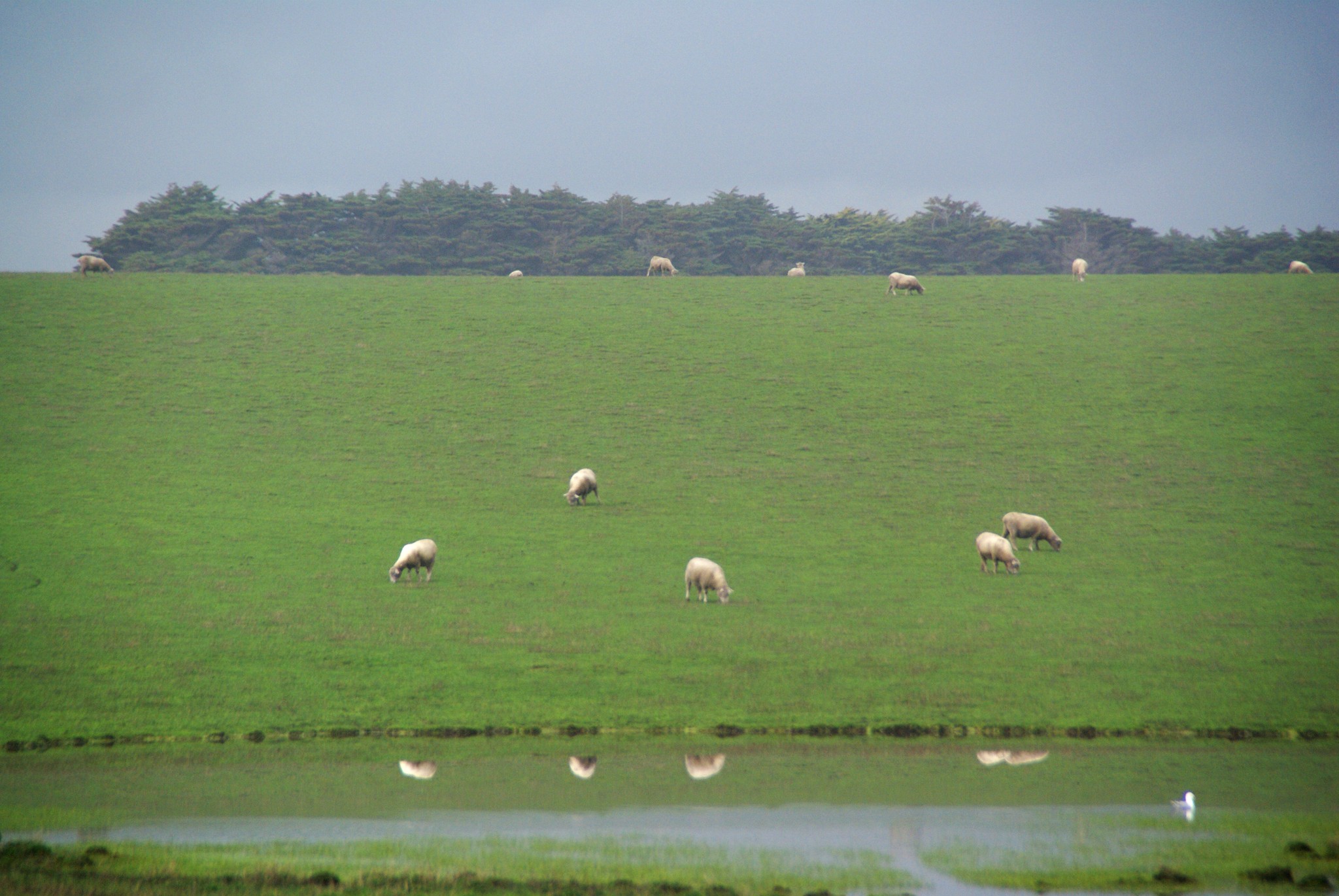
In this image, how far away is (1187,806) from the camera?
44.5 feet

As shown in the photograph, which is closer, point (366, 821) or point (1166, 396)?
point (366, 821)

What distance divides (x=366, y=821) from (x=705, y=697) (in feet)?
22.2

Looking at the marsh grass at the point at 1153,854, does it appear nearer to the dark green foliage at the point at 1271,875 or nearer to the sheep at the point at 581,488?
the dark green foliage at the point at 1271,875

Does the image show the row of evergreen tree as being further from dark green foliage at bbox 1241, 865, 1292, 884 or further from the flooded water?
dark green foliage at bbox 1241, 865, 1292, 884

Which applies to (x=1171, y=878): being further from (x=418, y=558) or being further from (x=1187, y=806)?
(x=418, y=558)

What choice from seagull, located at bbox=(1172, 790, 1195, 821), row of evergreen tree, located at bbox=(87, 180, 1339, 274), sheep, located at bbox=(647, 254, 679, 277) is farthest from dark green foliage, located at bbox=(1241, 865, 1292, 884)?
row of evergreen tree, located at bbox=(87, 180, 1339, 274)

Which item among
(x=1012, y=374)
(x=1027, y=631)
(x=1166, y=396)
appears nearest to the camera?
(x=1027, y=631)

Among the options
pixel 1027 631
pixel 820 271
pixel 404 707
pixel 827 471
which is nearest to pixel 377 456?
pixel 827 471

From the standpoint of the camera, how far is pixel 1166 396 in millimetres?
42781

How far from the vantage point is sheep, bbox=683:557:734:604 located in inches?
933

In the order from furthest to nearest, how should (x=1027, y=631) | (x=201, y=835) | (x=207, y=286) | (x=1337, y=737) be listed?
(x=207, y=286) → (x=1027, y=631) → (x=1337, y=737) → (x=201, y=835)

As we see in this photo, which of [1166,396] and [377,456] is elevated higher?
[1166,396]

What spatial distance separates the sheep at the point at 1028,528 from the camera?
28.7m

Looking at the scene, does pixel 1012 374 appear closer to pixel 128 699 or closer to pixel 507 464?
pixel 507 464
